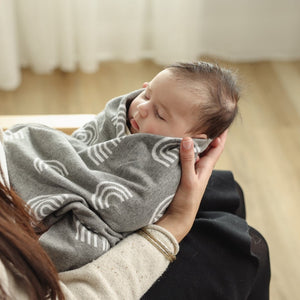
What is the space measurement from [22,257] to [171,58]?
1.72 metres

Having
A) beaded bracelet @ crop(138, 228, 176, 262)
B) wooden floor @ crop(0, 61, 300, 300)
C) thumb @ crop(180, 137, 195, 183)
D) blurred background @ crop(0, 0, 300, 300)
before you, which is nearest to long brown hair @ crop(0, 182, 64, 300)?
beaded bracelet @ crop(138, 228, 176, 262)

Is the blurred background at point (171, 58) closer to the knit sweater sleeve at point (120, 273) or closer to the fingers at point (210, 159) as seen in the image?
the fingers at point (210, 159)

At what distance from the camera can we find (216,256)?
3.05ft

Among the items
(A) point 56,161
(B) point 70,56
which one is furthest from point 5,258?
(B) point 70,56

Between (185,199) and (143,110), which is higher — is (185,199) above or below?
below

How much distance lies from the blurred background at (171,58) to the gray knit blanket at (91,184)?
2.78 ft

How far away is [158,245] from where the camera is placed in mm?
834

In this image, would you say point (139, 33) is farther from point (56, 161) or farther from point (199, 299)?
point (199, 299)

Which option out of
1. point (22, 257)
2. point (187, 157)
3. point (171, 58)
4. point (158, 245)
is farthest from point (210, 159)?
point (171, 58)

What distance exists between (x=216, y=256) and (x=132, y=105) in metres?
0.36

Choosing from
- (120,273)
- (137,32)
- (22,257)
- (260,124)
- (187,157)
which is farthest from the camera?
(137,32)

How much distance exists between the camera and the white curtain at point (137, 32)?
6.56 ft

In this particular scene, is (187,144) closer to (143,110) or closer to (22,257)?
(143,110)

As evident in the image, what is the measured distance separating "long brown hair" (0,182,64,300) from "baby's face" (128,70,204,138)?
0.35 metres
